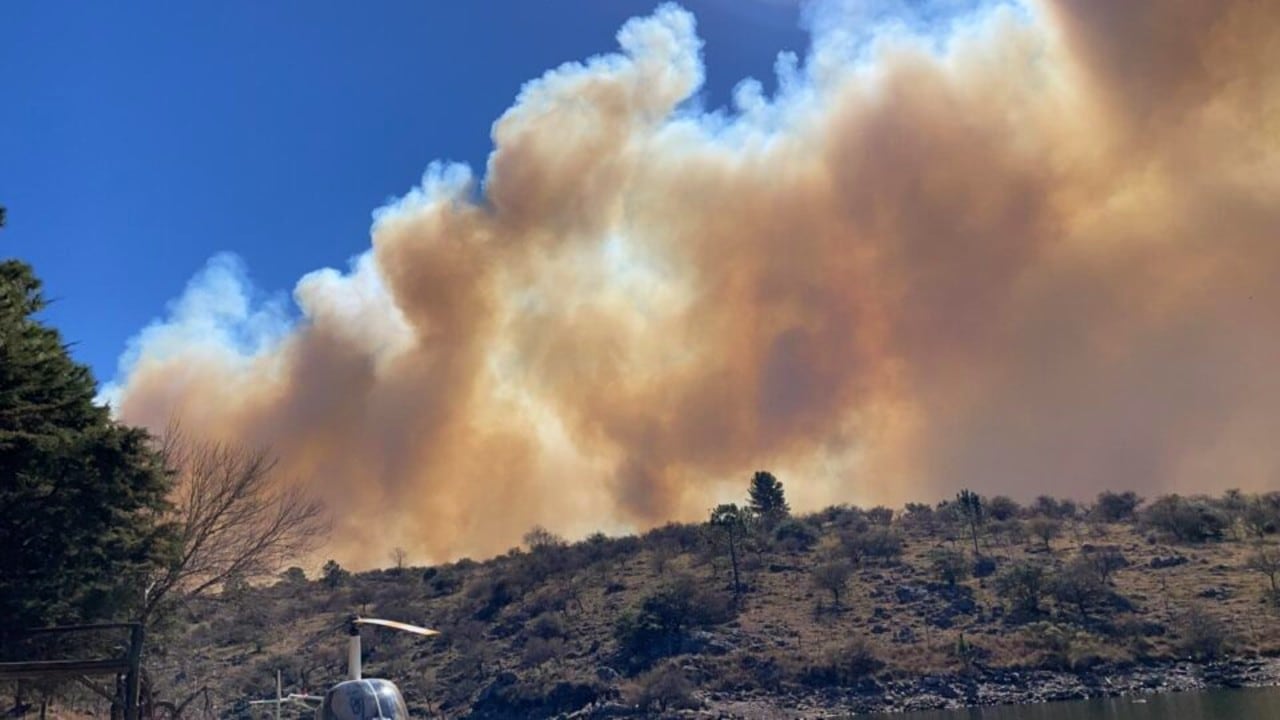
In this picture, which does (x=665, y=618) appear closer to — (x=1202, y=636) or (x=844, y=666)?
(x=844, y=666)

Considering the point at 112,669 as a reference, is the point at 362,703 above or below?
below

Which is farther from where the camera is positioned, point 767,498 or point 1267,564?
point 767,498

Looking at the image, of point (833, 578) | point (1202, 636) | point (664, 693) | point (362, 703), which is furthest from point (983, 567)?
Answer: point (362, 703)

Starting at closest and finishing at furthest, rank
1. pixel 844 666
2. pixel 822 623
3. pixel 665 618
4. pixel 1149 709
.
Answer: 1. pixel 1149 709
2. pixel 844 666
3. pixel 822 623
4. pixel 665 618

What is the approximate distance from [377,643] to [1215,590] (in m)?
76.9

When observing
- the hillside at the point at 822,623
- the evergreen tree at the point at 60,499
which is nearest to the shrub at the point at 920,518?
the hillside at the point at 822,623

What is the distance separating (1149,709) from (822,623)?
109 ft

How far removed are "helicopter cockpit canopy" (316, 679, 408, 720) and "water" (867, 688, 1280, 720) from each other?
43.2 meters

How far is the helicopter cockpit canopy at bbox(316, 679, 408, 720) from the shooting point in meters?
19.8

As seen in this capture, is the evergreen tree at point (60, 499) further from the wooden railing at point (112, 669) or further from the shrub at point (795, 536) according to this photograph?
the shrub at point (795, 536)

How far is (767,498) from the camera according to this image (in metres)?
134

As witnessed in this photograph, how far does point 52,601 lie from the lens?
3148 centimetres

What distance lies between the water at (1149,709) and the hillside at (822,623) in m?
4.20

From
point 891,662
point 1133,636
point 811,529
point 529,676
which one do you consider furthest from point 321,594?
point 1133,636
